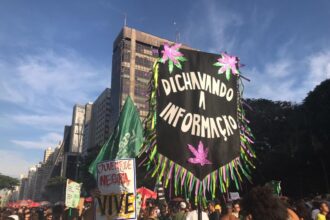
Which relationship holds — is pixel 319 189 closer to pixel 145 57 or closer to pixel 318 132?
pixel 318 132

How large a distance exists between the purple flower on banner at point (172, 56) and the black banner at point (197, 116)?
5 cm

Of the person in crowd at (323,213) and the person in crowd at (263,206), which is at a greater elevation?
the person in crowd at (323,213)

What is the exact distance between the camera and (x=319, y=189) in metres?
33.7

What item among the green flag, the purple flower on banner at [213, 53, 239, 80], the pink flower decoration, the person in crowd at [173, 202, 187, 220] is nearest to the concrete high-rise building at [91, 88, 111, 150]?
the person in crowd at [173, 202, 187, 220]

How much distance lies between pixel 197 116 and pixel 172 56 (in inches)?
29.1

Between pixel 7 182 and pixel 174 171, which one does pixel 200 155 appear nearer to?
pixel 174 171

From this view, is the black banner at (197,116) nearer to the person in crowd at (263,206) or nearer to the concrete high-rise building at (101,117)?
the person in crowd at (263,206)

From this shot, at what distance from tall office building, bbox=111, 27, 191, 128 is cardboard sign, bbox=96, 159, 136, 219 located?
9184 centimetres

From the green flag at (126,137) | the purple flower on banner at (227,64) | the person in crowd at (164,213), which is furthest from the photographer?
the person in crowd at (164,213)

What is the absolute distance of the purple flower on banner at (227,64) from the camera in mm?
4816

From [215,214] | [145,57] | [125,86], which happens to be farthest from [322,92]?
[145,57]

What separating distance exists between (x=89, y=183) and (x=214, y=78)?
6266 centimetres

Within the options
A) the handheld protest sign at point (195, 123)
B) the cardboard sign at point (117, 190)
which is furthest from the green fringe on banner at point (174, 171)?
the cardboard sign at point (117, 190)

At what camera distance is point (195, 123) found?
4398mm
